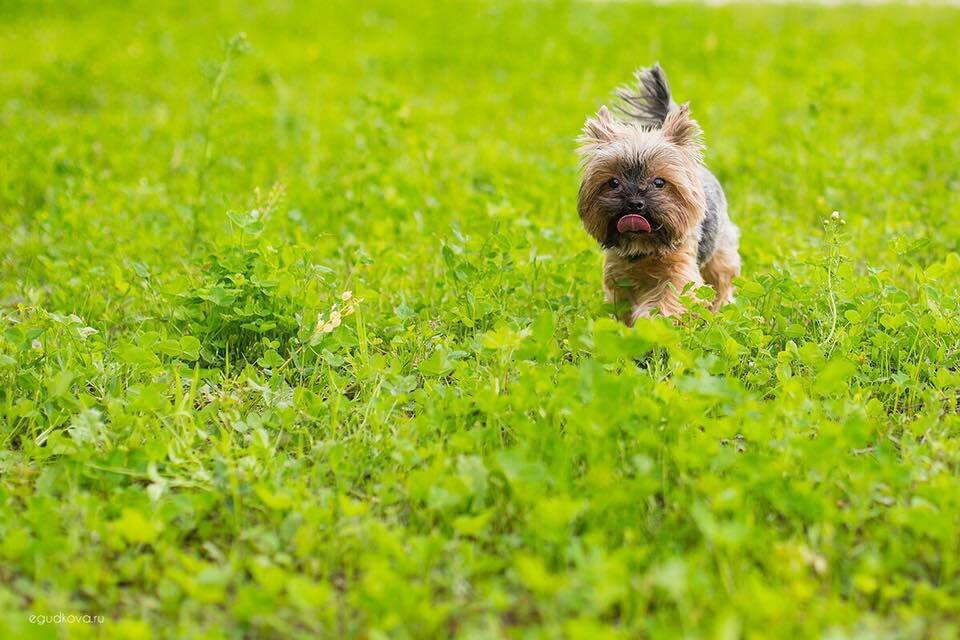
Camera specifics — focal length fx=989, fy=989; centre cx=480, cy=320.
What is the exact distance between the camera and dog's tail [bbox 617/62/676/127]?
562 centimetres

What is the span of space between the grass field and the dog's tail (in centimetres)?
85

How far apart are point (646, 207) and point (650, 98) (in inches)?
42.0

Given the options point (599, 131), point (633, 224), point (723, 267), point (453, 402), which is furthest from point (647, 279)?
point (453, 402)

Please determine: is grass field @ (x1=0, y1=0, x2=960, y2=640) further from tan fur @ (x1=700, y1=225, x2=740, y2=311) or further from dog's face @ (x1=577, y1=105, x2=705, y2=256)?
dog's face @ (x1=577, y1=105, x2=705, y2=256)

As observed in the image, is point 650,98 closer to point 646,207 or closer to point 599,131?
point 599,131

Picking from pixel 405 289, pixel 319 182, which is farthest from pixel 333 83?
pixel 405 289

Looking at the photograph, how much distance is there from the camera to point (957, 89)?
986 cm

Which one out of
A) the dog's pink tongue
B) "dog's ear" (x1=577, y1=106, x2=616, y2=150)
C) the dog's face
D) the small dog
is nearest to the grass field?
the small dog

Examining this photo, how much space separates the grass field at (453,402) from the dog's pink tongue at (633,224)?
0.52 m

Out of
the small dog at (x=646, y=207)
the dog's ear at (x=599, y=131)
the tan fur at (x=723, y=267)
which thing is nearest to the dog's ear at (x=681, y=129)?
the small dog at (x=646, y=207)

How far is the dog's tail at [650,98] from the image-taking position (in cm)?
562

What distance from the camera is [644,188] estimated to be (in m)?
4.98

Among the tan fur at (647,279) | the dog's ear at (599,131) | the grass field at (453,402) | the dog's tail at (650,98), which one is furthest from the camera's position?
the dog's tail at (650,98)

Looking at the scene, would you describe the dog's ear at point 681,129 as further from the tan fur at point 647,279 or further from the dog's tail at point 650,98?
the tan fur at point 647,279
